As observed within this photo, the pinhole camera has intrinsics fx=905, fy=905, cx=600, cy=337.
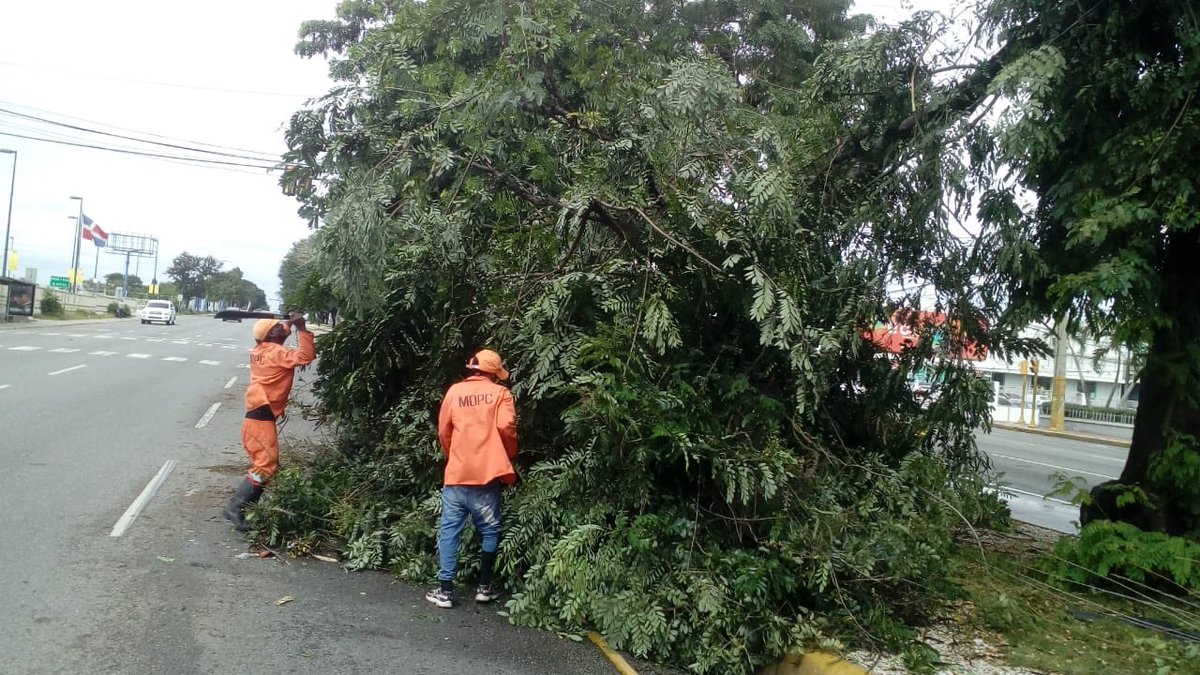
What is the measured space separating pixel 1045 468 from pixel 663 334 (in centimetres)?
1482

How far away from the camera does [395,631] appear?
17.5 ft

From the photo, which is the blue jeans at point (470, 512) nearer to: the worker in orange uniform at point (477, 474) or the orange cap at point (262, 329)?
the worker in orange uniform at point (477, 474)

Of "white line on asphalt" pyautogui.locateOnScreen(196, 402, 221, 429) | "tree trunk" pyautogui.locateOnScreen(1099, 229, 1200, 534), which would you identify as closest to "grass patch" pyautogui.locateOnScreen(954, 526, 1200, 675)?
"tree trunk" pyautogui.locateOnScreen(1099, 229, 1200, 534)

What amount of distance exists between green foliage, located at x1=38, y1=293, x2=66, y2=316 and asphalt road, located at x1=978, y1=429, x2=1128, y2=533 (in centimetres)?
5062

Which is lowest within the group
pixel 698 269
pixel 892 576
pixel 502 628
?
pixel 502 628

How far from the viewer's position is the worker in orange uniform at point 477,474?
19.3ft

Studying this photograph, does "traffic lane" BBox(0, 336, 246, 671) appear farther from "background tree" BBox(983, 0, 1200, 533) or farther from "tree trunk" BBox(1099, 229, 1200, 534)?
"tree trunk" BBox(1099, 229, 1200, 534)

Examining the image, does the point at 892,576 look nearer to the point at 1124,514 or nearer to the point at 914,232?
the point at 914,232

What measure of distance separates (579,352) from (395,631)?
2.08 m

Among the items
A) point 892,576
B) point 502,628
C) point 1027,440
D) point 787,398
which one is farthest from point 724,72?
point 1027,440

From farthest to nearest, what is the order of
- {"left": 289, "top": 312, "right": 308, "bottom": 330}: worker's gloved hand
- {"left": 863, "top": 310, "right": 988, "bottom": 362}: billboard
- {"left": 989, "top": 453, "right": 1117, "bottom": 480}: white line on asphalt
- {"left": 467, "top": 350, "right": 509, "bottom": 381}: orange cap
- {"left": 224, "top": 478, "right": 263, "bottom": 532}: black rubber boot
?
{"left": 989, "top": 453, "right": 1117, "bottom": 480}: white line on asphalt < {"left": 289, "top": 312, "right": 308, "bottom": 330}: worker's gloved hand < {"left": 224, "top": 478, "right": 263, "bottom": 532}: black rubber boot < {"left": 863, "top": 310, "right": 988, "bottom": 362}: billboard < {"left": 467, "top": 350, "right": 509, "bottom": 381}: orange cap

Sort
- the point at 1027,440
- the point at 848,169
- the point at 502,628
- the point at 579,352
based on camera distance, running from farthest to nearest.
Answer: the point at 1027,440 < the point at 848,169 < the point at 579,352 < the point at 502,628

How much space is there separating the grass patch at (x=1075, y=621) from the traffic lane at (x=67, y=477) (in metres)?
5.30

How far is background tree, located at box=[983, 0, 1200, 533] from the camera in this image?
226 inches
